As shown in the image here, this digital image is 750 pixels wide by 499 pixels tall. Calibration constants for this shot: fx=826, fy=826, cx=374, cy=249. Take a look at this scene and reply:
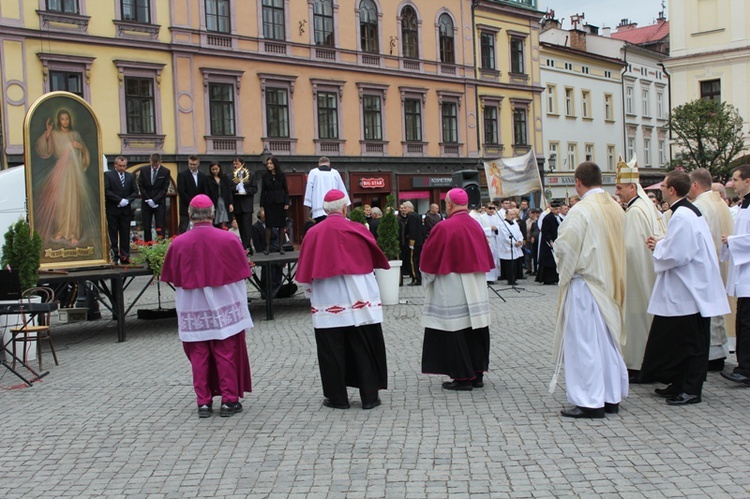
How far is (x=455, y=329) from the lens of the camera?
8406 mm

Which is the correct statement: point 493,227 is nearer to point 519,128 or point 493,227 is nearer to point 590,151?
point 519,128

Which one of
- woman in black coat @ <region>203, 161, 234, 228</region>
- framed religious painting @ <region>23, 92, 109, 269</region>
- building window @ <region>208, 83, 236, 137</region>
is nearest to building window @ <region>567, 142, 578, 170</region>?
building window @ <region>208, 83, 236, 137</region>

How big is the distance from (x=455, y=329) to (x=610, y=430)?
2.09 m

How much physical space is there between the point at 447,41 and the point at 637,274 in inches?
1391

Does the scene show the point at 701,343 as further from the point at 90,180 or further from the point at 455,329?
the point at 90,180

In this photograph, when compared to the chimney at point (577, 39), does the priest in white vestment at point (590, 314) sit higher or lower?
lower

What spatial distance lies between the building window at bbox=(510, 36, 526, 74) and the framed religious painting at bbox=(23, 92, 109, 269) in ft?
117

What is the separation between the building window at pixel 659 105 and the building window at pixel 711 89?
18232 mm

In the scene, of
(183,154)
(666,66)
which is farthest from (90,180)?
(666,66)

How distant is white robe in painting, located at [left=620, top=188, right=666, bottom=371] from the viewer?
8.74 meters

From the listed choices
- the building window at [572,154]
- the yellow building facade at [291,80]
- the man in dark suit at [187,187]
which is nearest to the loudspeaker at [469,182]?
the man in dark suit at [187,187]

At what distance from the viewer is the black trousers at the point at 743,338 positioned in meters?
8.26

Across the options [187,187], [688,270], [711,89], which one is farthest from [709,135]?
[688,270]

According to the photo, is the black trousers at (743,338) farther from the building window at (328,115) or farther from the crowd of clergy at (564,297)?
the building window at (328,115)
